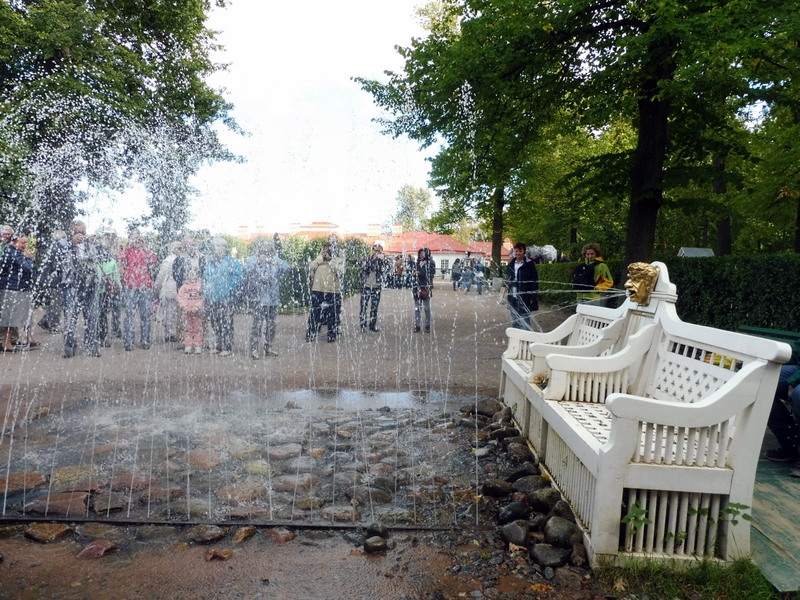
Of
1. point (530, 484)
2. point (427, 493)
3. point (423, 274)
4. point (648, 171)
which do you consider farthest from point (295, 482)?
point (648, 171)

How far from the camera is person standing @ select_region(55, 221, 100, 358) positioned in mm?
9375

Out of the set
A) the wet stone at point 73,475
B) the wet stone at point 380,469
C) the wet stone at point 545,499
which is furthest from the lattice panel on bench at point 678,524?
the wet stone at point 73,475

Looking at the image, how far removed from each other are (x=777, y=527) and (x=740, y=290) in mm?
5324

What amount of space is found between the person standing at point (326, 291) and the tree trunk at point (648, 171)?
5528 millimetres

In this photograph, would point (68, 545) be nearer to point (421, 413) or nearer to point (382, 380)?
point (421, 413)

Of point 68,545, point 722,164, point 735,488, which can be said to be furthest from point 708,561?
point 722,164

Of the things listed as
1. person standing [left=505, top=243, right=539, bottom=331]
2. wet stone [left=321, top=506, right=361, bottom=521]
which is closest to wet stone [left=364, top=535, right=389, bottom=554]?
wet stone [left=321, top=506, right=361, bottom=521]

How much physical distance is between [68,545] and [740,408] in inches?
136

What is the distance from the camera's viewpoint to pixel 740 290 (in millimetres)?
7680

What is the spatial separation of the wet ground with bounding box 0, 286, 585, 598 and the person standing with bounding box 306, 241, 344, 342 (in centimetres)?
336

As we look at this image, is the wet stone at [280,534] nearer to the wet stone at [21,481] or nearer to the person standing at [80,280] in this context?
the wet stone at [21,481]

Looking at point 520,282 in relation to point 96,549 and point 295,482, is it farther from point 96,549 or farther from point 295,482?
point 96,549

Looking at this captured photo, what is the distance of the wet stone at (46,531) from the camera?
10.3ft

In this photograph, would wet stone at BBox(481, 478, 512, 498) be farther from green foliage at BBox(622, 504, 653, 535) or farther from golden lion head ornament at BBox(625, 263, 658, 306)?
golden lion head ornament at BBox(625, 263, 658, 306)
